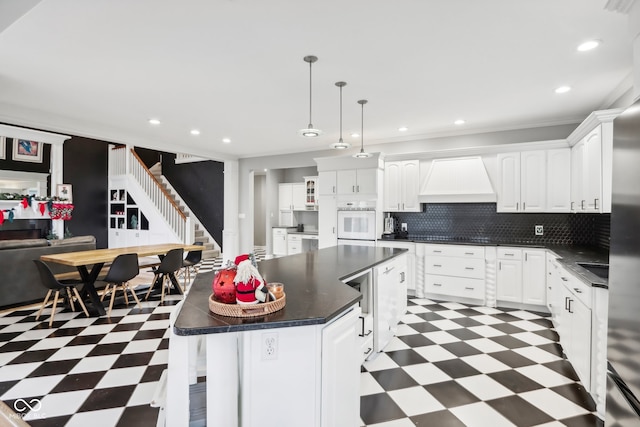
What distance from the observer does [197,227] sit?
9867 millimetres

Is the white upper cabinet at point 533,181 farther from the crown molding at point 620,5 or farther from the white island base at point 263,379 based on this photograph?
the white island base at point 263,379

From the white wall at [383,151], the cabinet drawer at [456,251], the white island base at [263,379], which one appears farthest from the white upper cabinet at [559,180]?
the white island base at [263,379]

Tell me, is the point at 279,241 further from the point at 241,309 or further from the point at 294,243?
the point at 241,309

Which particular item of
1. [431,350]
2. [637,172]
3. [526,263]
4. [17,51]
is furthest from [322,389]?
[526,263]

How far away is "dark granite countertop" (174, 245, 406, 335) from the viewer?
4.62 ft

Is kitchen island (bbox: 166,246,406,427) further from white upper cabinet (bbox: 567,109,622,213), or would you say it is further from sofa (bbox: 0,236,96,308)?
sofa (bbox: 0,236,96,308)

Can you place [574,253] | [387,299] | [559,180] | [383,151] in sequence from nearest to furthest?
[387,299]
[574,253]
[559,180]
[383,151]

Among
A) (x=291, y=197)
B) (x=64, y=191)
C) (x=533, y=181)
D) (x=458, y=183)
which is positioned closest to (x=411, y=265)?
(x=458, y=183)

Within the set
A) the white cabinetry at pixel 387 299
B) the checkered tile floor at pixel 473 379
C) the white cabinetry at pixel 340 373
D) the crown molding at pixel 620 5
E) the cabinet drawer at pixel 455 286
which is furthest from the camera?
the cabinet drawer at pixel 455 286

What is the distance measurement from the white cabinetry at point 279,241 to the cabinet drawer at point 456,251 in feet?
12.6

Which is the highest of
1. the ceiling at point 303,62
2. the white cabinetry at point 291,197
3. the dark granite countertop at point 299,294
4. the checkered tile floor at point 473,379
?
the ceiling at point 303,62

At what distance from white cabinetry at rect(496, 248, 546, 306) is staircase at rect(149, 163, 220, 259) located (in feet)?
23.1

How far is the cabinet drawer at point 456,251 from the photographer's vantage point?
14.9 feet

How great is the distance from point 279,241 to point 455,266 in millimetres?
4396
